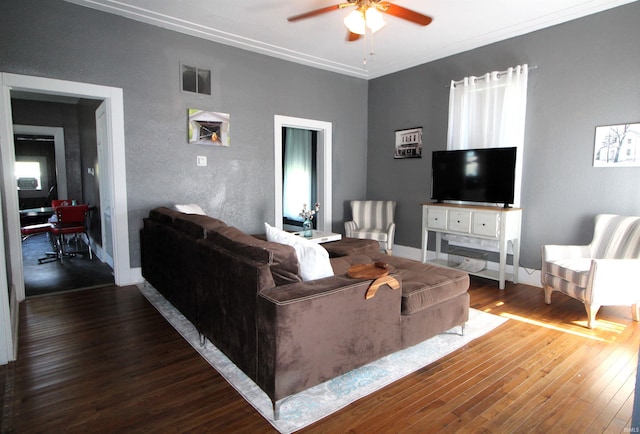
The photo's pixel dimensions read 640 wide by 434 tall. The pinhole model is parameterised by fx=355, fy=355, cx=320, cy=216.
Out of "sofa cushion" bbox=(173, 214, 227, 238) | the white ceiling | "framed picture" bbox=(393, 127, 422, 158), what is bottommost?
"sofa cushion" bbox=(173, 214, 227, 238)

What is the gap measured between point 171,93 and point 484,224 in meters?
4.11

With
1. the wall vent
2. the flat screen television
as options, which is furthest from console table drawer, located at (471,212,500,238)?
the wall vent

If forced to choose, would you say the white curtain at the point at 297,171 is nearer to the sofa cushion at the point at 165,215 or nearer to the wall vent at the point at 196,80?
the wall vent at the point at 196,80

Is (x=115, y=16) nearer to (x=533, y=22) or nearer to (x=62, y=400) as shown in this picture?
(x=62, y=400)

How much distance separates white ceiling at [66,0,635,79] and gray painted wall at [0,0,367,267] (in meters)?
0.22

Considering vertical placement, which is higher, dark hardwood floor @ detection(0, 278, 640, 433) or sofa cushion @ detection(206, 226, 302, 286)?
sofa cushion @ detection(206, 226, 302, 286)

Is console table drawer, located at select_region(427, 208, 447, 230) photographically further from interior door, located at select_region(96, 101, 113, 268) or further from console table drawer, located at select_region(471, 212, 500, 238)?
interior door, located at select_region(96, 101, 113, 268)

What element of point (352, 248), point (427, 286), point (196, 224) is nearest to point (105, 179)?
point (196, 224)

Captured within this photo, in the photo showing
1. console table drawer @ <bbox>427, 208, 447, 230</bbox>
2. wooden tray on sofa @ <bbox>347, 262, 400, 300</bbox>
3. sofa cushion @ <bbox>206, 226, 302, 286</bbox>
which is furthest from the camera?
console table drawer @ <bbox>427, 208, 447, 230</bbox>

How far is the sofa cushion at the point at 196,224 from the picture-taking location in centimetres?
269

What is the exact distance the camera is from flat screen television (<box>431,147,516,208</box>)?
426 centimetres

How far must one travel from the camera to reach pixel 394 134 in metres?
5.93

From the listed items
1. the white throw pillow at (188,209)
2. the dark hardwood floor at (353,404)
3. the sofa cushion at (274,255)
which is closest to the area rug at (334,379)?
the dark hardwood floor at (353,404)

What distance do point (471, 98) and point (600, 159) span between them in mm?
1699
